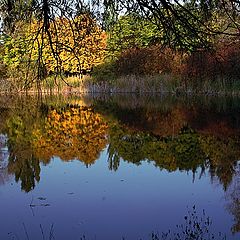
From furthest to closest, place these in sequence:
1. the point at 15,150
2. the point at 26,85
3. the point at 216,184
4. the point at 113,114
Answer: the point at 113,114, the point at 15,150, the point at 216,184, the point at 26,85

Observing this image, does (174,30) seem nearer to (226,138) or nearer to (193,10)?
(193,10)

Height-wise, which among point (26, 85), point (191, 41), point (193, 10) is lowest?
point (26, 85)

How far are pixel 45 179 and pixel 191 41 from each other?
4.64 m

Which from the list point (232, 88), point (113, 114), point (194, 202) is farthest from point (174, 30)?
point (232, 88)

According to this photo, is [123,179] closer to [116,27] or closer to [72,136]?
[116,27]

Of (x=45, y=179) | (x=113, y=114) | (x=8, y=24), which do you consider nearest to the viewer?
(x=8, y=24)

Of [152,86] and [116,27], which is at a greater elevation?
[116,27]

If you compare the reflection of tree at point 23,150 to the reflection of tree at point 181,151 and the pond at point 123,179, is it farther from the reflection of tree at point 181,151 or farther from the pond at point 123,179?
the reflection of tree at point 181,151

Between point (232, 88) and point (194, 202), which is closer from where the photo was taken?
point (194, 202)

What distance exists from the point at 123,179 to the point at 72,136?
437cm

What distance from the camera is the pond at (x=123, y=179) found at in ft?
16.6

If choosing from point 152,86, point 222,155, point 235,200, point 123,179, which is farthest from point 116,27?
point 152,86

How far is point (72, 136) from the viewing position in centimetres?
1131

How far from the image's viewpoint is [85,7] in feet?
11.8
